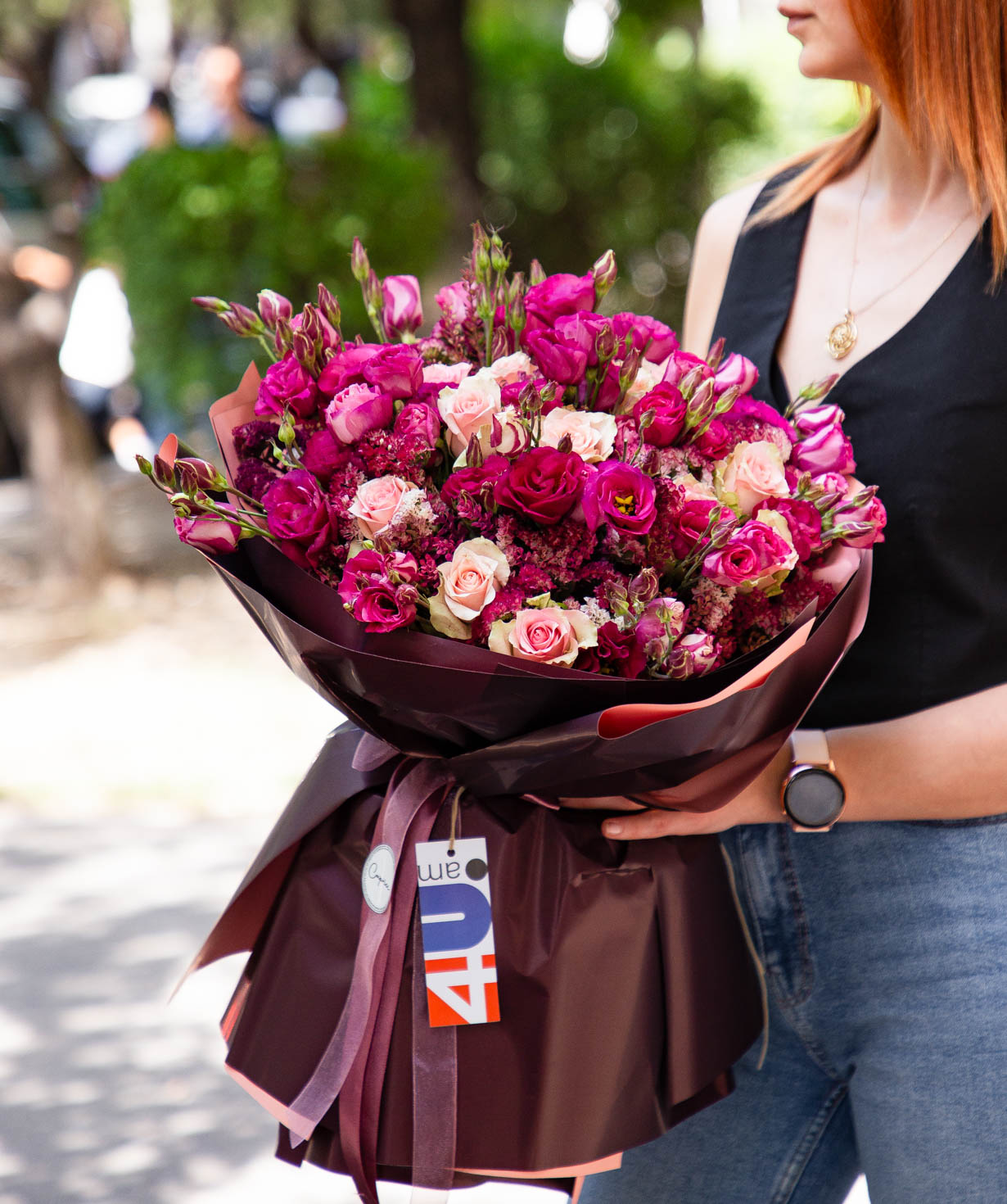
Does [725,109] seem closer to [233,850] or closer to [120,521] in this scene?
[120,521]

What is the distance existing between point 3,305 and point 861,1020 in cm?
629

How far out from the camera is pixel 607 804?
126 cm

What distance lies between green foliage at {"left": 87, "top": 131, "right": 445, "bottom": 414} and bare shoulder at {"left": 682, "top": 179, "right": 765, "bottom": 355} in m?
4.60

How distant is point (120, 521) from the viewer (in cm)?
857

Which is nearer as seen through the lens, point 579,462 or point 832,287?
point 579,462

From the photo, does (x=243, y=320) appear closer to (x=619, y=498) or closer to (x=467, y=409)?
(x=467, y=409)

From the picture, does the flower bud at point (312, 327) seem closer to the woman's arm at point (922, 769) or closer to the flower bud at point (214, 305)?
the flower bud at point (214, 305)

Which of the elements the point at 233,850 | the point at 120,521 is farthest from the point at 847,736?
the point at 120,521

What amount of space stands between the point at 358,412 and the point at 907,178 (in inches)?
33.8

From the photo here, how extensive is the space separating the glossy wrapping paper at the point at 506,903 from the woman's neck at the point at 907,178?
0.56m

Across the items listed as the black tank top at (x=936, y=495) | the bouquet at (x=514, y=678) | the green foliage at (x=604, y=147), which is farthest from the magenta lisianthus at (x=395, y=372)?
the green foliage at (x=604, y=147)

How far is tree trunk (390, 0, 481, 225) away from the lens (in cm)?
754

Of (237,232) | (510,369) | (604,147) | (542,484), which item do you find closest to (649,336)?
(510,369)

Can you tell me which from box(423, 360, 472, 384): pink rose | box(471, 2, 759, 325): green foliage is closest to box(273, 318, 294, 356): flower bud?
box(423, 360, 472, 384): pink rose
